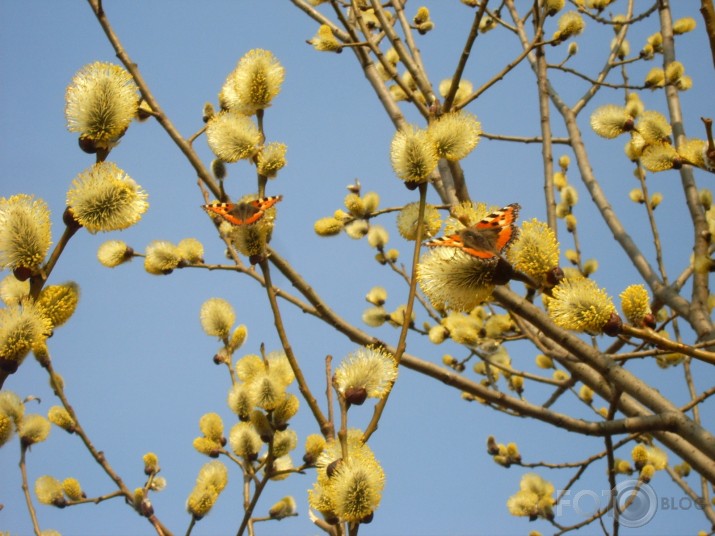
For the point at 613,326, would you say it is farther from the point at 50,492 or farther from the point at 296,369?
the point at 50,492

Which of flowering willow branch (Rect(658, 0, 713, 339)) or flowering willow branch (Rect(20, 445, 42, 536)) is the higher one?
flowering willow branch (Rect(658, 0, 713, 339))

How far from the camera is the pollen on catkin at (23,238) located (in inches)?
49.6

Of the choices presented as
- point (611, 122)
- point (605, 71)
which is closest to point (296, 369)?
point (611, 122)

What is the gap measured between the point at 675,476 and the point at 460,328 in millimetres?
2178

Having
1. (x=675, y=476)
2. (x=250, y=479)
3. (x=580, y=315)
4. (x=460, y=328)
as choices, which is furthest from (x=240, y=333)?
(x=675, y=476)

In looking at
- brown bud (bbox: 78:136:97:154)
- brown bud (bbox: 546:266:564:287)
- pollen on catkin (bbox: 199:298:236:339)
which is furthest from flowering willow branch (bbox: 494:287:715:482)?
pollen on catkin (bbox: 199:298:236:339)

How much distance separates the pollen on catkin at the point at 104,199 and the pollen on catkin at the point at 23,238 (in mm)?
71

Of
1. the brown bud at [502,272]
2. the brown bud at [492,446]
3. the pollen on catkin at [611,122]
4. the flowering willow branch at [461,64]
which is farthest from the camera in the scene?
the brown bud at [492,446]

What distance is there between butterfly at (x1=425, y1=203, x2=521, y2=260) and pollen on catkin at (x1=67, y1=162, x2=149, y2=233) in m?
0.68

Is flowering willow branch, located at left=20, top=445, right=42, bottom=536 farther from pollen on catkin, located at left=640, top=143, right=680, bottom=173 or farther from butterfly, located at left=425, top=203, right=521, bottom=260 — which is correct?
pollen on catkin, located at left=640, top=143, right=680, bottom=173

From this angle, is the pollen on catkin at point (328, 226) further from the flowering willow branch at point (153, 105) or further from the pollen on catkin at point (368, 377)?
the pollen on catkin at point (368, 377)

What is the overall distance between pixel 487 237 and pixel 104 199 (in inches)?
32.4

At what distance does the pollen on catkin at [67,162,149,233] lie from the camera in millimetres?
1315

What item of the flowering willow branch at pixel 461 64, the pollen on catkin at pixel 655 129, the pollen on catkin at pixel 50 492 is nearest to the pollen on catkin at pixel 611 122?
the pollen on catkin at pixel 655 129
